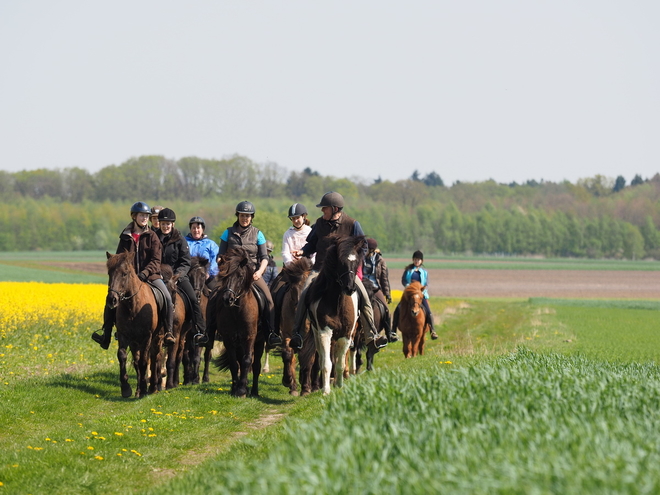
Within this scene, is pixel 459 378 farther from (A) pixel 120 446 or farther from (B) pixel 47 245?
(B) pixel 47 245

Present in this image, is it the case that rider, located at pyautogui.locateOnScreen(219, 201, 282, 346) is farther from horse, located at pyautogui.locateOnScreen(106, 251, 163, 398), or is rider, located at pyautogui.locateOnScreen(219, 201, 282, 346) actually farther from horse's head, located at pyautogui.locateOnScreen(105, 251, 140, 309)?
horse's head, located at pyautogui.locateOnScreen(105, 251, 140, 309)

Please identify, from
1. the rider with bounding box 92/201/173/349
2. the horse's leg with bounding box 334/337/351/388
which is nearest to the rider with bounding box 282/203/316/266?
the rider with bounding box 92/201/173/349

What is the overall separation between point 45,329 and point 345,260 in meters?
11.7

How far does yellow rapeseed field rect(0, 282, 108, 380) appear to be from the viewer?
53.5 feet

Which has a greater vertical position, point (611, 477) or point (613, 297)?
point (611, 477)

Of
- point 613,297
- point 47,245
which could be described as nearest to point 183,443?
point 613,297

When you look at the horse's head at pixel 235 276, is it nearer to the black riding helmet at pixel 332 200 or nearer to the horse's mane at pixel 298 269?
the horse's mane at pixel 298 269

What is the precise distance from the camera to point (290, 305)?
44.7 feet

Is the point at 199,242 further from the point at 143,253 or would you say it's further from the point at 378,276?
the point at 378,276

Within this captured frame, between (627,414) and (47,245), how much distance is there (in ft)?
458

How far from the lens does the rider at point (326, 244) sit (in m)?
12.1

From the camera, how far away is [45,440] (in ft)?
30.2

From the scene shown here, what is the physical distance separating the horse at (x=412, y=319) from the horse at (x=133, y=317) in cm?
650

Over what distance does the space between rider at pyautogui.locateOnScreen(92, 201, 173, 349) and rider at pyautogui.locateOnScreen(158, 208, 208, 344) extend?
2.49 feet
